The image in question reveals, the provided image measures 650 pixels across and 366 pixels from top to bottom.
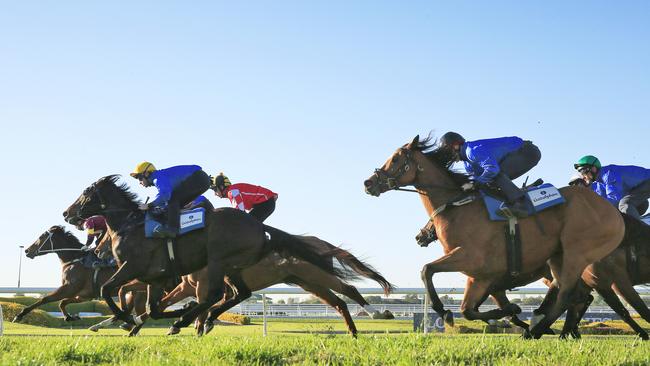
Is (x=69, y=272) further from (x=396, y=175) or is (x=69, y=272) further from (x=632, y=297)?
(x=632, y=297)

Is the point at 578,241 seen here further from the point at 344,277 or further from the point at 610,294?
the point at 344,277

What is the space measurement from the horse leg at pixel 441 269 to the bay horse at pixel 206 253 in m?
2.86

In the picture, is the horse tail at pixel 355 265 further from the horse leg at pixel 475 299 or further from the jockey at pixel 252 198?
the horse leg at pixel 475 299

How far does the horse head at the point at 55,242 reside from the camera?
15914 mm

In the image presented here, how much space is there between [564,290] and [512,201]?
3.57 ft

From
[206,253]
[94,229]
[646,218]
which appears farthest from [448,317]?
[94,229]

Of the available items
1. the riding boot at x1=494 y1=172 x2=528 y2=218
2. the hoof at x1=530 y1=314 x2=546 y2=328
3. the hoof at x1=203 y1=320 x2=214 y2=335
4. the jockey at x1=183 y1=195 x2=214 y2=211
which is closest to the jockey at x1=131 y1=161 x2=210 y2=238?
the jockey at x1=183 y1=195 x2=214 y2=211

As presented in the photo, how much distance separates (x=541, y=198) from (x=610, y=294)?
2161 millimetres

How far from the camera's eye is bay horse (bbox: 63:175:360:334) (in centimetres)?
1045

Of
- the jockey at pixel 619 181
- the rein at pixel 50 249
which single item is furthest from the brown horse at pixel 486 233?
the rein at pixel 50 249

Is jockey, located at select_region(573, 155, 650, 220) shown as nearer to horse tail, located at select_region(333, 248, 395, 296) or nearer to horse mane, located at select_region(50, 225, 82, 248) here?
horse tail, located at select_region(333, 248, 395, 296)

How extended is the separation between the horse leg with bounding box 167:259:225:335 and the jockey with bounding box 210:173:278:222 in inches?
75.2

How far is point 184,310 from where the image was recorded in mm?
11039

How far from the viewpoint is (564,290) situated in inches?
348
